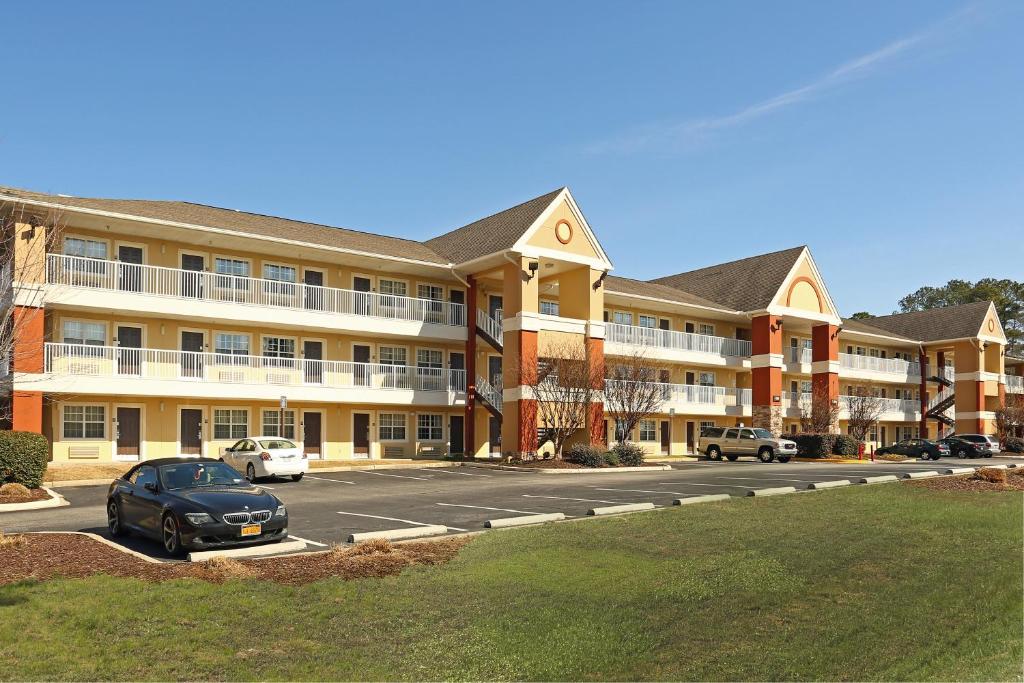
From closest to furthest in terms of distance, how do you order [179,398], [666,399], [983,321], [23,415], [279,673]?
[279,673]
[23,415]
[179,398]
[666,399]
[983,321]

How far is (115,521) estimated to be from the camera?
49.6ft

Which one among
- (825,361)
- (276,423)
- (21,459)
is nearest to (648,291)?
(825,361)

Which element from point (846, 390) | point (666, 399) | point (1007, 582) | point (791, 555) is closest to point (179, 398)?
point (666, 399)

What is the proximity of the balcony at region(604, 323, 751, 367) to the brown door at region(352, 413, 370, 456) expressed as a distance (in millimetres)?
11928

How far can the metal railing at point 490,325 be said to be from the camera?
3775 cm

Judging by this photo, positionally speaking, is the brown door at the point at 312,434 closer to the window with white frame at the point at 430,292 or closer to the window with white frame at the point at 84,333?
the window with white frame at the point at 430,292

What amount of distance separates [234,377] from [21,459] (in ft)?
33.2

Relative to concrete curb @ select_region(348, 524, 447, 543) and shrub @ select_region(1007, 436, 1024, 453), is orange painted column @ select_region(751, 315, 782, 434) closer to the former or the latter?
shrub @ select_region(1007, 436, 1024, 453)

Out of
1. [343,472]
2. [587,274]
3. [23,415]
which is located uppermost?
[587,274]

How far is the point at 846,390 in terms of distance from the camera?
5725 centimetres

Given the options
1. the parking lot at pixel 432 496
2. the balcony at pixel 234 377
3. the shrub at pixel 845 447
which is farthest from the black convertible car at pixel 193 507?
the shrub at pixel 845 447

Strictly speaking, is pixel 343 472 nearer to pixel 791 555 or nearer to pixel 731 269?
pixel 791 555

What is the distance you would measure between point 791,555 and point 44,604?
922 centimetres

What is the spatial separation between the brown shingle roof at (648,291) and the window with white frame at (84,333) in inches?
890
